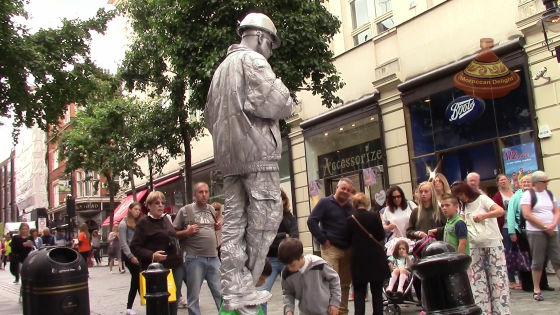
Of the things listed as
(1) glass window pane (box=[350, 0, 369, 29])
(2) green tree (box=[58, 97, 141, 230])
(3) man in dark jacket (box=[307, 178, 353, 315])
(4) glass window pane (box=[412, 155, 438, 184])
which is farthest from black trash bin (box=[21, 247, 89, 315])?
(2) green tree (box=[58, 97, 141, 230])

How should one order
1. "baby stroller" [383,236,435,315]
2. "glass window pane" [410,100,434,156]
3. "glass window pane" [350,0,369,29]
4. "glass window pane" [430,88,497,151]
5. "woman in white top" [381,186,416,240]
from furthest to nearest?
"glass window pane" [350,0,369,29] < "glass window pane" [410,100,434,156] < "glass window pane" [430,88,497,151] < "woman in white top" [381,186,416,240] < "baby stroller" [383,236,435,315]

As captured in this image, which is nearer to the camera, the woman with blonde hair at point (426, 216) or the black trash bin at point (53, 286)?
the black trash bin at point (53, 286)

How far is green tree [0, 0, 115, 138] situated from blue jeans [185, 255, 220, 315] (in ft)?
24.3

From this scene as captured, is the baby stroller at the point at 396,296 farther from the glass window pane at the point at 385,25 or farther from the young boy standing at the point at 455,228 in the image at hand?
the glass window pane at the point at 385,25

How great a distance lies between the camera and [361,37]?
1756 cm

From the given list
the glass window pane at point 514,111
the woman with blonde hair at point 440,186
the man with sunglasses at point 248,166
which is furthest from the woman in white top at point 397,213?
the glass window pane at point 514,111

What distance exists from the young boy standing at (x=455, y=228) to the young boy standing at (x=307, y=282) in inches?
60.0

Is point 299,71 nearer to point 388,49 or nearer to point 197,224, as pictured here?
point 388,49

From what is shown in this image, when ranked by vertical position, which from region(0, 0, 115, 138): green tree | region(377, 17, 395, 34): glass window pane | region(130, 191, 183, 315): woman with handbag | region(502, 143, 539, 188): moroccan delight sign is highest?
region(377, 17, 395, 34): glass window pane

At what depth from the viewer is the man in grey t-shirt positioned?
23.0ft

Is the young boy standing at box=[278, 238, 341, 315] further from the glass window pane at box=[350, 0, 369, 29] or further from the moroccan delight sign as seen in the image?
the glass window pane at box=[350, 0, 369, 29]

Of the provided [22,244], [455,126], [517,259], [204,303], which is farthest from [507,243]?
[22,244]

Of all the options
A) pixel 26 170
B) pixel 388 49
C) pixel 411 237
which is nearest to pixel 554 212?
pixel 411 237

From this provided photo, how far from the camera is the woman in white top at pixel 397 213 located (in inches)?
315
